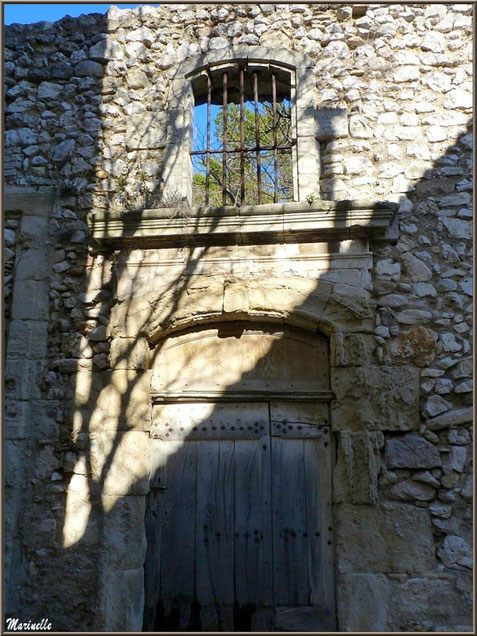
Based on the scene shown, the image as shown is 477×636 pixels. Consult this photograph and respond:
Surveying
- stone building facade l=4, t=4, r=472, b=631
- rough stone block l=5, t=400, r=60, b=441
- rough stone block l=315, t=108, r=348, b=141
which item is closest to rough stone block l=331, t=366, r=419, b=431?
stone building facade l=4, t=4, r=472, b=631

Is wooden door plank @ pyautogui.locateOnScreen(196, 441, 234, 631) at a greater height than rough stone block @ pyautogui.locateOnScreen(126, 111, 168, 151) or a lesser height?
lesser

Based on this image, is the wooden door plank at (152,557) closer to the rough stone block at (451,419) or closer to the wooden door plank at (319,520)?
the wooden door plank at (319,520)

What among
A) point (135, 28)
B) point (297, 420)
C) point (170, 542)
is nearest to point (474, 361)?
point (297, 420)

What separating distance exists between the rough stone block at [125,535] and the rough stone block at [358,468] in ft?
4.19

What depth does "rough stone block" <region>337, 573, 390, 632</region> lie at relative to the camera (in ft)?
10.3

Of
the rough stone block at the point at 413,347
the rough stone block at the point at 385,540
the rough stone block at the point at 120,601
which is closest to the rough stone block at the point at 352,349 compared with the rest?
the rough stone block at the point at 413,347

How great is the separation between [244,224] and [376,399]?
148cm

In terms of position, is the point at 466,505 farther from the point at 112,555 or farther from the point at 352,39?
the point at 352,39

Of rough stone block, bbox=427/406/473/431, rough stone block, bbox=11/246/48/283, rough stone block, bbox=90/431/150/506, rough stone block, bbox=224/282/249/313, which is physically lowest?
rough stone block, bbox=90/431/150/506

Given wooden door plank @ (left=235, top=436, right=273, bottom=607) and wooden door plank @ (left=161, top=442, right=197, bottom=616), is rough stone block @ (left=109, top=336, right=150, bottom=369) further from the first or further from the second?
wooden door plank @ (left=235, top=436, right=273, bottom=607)

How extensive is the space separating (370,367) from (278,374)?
655 mm

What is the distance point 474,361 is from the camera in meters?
3.42

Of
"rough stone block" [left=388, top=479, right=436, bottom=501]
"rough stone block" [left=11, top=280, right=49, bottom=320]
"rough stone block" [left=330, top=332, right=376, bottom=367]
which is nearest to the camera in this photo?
"rough stone block" [left=388, top=479, right=436, bottom=501]

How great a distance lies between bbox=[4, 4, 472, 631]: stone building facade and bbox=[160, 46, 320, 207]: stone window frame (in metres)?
0.02
